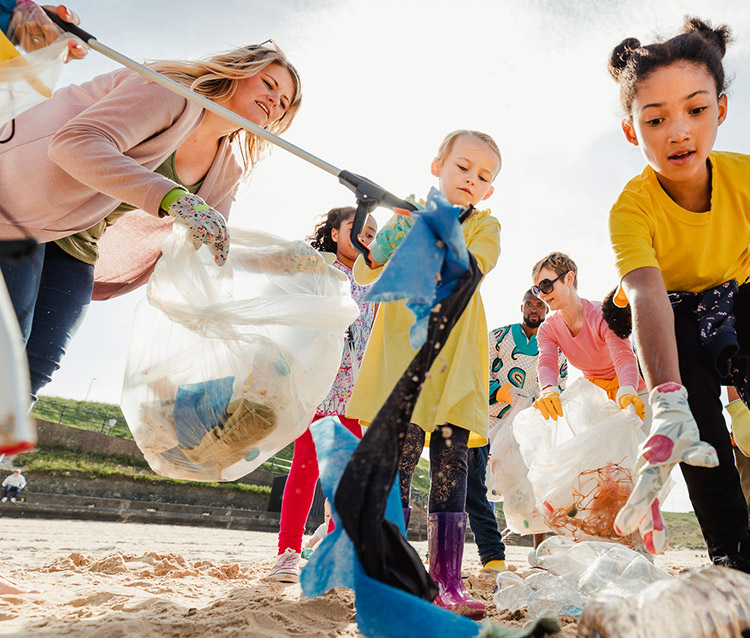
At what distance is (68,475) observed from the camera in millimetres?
11922

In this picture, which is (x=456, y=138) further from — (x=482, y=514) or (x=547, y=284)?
(x=482, y=514)

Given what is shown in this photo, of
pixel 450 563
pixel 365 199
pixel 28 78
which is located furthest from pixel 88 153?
pixel 450 563

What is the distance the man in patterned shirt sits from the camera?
12.2 ft

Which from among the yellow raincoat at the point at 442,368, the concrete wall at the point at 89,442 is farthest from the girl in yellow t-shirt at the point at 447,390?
the concrete wall at the point at 89,442

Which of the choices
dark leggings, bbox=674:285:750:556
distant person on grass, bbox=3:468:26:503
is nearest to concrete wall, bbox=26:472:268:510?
distant person on grass, bbox=3:468:26:503

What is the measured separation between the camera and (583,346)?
385 cm

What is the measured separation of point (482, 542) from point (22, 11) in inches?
146

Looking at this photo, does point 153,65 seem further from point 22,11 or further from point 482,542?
point 482,542

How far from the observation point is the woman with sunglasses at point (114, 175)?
6.37ft

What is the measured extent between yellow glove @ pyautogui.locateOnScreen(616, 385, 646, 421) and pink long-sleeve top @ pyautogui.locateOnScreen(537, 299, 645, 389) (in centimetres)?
38

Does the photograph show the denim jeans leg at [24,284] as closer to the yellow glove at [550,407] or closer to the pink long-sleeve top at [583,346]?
the yellow glove at [550,407]

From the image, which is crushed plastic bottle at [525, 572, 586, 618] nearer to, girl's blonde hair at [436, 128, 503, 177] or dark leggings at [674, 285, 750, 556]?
dark leggings at [674, 285, 750, 556]

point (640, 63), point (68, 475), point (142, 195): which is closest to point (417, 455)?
point (142, 195)

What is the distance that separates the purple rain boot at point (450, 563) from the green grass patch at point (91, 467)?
11654 mm
